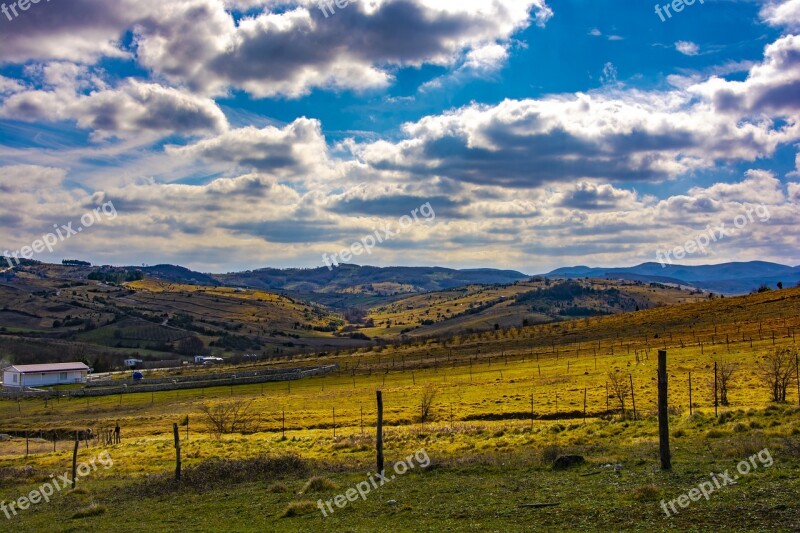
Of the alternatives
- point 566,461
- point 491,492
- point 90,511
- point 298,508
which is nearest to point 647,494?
point 491,492

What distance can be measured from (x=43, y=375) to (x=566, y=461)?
146 meters

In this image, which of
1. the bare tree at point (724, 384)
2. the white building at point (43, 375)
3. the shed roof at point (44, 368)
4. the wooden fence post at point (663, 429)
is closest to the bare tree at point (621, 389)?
the bare tree at point (724, 384)

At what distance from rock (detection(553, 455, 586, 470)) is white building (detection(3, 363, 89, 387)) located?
474 ft

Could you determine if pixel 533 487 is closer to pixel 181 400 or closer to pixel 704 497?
pixel 704 497

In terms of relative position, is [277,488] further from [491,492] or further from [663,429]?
[663,429]

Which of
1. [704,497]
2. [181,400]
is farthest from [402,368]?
[704,497]

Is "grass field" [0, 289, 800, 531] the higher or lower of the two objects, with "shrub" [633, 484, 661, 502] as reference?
lower

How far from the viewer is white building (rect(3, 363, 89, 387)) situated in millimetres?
135125

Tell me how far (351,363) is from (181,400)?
50.6 metres

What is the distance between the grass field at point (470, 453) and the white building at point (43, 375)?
1703 inches

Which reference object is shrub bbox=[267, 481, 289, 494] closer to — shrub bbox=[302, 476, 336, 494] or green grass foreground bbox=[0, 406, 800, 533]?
green grass foreground bbox=[0, 406, 800, 533]

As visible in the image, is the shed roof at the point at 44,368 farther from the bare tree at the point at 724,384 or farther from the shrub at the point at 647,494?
the shrub at the point at 647,494

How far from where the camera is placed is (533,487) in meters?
20.9

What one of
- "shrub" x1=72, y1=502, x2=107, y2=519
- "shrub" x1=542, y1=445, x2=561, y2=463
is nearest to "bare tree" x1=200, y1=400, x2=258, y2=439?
"shrub" x1=72, y1=502, x2=107, y2=519
